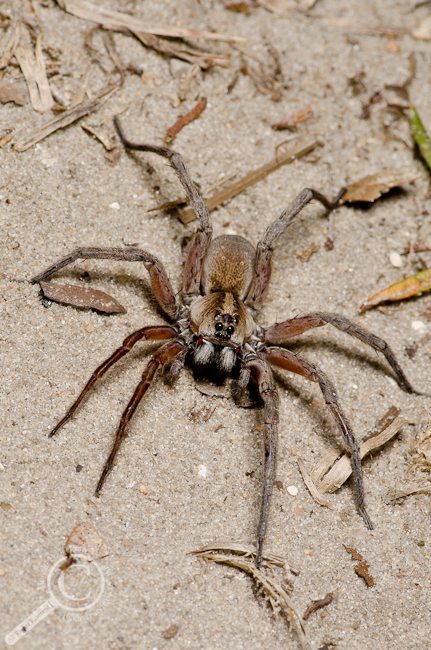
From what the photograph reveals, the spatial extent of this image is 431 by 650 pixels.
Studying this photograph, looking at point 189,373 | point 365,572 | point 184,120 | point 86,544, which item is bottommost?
point 365,572

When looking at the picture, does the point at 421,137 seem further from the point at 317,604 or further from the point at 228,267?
the point at 317,604

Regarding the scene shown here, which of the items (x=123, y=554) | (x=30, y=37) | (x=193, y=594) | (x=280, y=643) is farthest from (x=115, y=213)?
(x=280, y=643)

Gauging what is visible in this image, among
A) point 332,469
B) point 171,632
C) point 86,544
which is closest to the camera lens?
point 171,632

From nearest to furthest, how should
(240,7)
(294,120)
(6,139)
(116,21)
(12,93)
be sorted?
(6,139), (12,93), (116,21), (294,120), (240,7)

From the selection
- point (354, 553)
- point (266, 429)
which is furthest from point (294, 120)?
point (354, 553)

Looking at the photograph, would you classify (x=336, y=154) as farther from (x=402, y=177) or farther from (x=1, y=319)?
(x=1, y=319)
